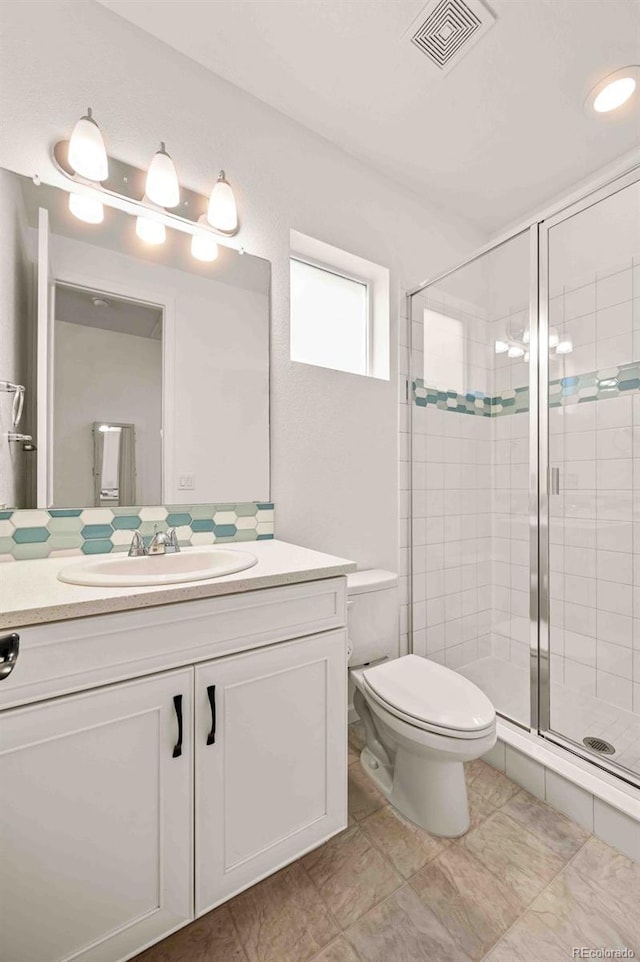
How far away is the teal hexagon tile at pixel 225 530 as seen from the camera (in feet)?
4.92

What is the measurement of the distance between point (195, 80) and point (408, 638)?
250 centimetres

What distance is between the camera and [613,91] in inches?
61.2

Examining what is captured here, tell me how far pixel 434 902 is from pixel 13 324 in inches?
77.1

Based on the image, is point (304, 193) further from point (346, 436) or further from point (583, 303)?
point (583, 303)

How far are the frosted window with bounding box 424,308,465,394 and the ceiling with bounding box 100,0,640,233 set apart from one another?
2.19 feet

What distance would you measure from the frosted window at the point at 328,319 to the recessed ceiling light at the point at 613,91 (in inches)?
42.9

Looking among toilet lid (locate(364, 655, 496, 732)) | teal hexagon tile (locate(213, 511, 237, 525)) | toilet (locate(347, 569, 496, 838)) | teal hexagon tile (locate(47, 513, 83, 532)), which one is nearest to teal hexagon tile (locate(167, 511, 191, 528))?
teal hexagon tile (locate(213, 511, 237, 525))

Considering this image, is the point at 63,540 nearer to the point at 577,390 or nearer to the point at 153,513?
the point at 153,513

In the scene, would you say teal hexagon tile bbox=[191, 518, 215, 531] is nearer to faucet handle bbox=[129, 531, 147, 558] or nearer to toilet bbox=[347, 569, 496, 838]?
faucet handle bbox=[129, 531, 147, 558]

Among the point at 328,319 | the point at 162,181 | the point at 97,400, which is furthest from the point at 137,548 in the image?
the point at 328,319

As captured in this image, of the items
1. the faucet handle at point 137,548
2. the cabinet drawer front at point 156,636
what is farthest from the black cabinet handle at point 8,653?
the faucet handle at point 137,548

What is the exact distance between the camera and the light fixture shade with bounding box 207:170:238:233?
1475mm

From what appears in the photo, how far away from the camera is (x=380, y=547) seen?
6.40 ft

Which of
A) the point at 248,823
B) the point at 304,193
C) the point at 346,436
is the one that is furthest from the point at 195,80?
the point at 248,823
